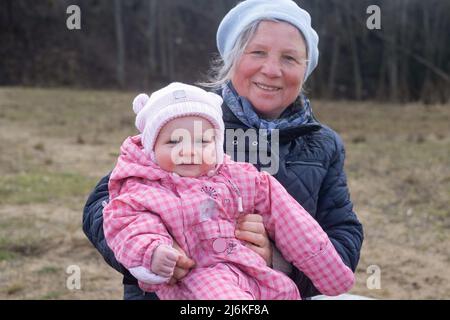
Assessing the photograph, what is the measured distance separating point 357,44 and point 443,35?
2348 mm

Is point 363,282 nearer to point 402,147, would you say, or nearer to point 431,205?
point 431,205

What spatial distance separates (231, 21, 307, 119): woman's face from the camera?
2.04m

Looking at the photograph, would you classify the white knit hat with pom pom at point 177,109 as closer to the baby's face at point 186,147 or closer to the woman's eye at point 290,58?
the baby's face at point 186,147

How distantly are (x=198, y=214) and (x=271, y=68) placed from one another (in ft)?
1.78

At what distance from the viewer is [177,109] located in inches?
68.8

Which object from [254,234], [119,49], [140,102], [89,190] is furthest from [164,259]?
A: [119,49]

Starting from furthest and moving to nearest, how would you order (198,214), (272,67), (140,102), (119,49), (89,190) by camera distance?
(119,49), (89,190), (272,67), (140,102), (198,214)

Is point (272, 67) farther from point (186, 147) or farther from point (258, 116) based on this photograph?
point (186, 147)

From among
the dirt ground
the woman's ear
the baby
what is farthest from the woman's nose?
Result: the dirt ground

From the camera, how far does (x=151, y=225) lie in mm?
1647

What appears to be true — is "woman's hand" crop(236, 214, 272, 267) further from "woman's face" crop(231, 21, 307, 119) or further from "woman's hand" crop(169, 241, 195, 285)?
"woman's face" crop(231, 21, 307, 119)

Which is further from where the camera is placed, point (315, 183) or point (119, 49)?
point (119, 49)

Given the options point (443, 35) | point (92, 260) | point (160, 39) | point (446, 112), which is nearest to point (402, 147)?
point (446, 112)

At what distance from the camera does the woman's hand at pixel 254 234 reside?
1.77m
